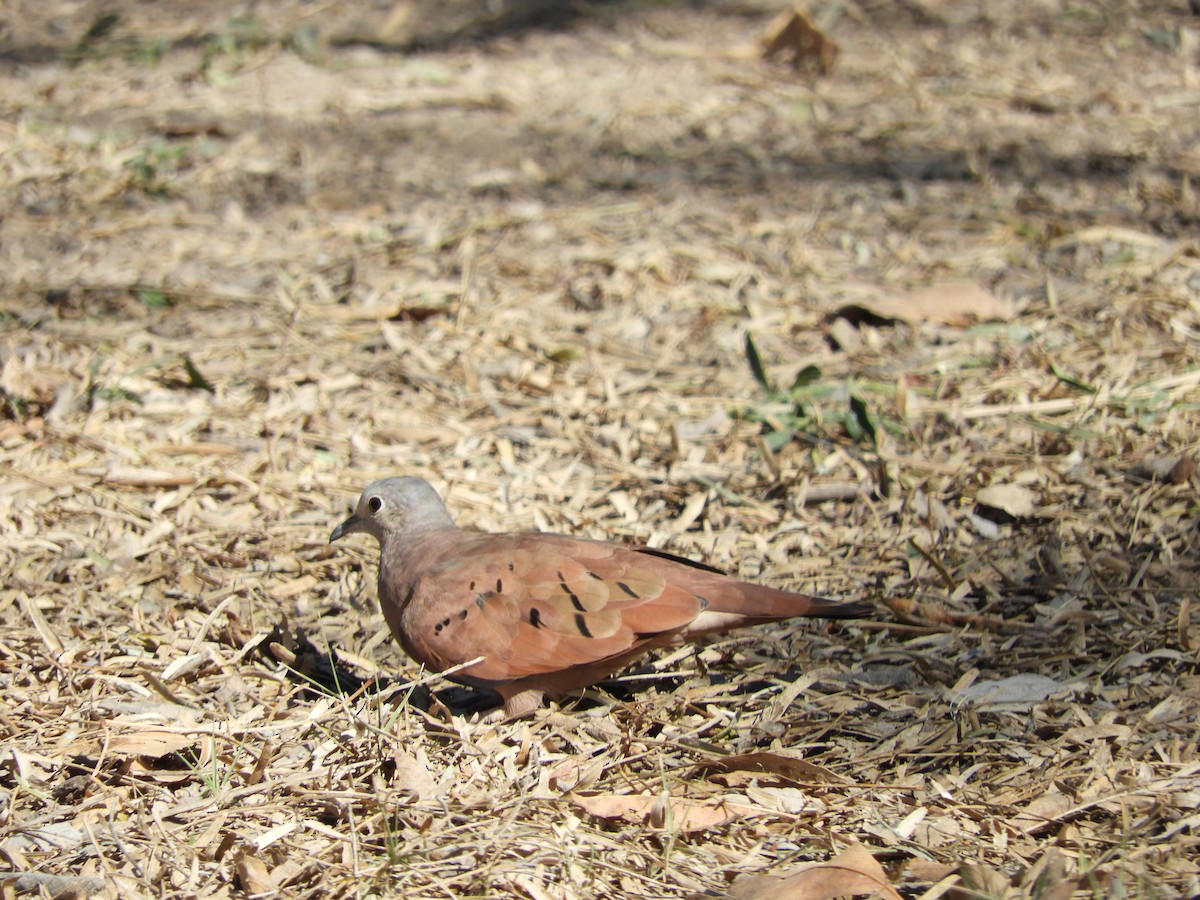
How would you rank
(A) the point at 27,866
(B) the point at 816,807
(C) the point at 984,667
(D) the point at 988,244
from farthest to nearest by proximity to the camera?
(D) the point at 988,244, (C) the point at 984,667, (B) the point at 816,807, (A) the point at 27,866

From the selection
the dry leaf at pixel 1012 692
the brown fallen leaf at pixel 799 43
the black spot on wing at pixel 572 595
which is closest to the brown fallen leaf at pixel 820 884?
the dry leaf at pixel 1012 692

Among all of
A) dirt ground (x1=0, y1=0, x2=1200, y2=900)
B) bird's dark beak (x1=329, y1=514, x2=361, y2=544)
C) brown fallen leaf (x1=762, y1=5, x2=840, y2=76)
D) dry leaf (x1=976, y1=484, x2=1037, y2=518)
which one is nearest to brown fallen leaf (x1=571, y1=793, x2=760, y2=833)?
dirt ground (x1=0, y1=0, x2=1200, y2=900)

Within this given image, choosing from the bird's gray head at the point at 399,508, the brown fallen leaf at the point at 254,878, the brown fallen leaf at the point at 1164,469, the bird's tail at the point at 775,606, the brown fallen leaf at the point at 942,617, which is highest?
the bird's gray head at the point at 399,508

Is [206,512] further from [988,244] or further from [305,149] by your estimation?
[988,244]

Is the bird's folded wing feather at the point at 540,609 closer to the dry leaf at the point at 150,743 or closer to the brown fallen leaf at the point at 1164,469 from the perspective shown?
the dry leaf at the point at 150,743

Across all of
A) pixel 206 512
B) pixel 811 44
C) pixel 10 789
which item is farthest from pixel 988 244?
pixel 10 789

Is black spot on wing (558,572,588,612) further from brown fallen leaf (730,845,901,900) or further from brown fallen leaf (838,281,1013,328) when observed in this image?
brown fallen leaf (838,281,1013,328)
